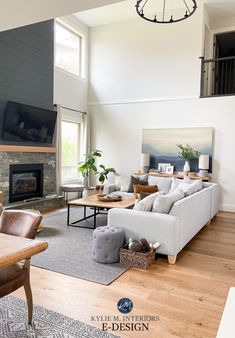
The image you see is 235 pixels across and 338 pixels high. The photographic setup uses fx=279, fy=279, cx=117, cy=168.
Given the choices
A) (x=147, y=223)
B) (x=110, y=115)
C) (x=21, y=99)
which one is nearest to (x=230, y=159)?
(x=110, y=115)

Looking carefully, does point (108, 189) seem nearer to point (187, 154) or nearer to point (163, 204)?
point (187, 154)

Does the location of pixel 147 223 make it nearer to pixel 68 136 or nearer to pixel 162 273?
pixel 162 273

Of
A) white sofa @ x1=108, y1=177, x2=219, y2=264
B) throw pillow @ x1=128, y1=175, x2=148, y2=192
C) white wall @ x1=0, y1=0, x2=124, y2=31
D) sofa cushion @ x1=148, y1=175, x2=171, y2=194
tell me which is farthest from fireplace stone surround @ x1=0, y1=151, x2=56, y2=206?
white wall @ x1=0, y1=0, x2=124, y2=31

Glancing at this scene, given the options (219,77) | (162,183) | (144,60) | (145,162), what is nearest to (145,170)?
(145,162)

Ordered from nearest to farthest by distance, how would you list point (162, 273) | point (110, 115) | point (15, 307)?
1. point (15, 307)
2. point (162, 273)
3. point (110, 115)

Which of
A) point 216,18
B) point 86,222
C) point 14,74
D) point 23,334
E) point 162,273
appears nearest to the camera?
point 23,334

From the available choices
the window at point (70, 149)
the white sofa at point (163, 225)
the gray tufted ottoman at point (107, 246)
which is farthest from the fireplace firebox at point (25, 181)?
the gray tufted ottoman at point (107, 246)

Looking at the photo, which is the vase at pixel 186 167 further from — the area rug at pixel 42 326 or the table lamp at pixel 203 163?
the area rug at pixel 42 326

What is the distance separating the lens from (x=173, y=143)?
7.06 m

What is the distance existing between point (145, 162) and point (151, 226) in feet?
12.7

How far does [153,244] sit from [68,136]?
4992 millimetres

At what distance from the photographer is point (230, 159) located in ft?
21.4

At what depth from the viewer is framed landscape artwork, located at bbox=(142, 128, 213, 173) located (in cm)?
673

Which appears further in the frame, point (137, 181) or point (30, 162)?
point (137, 181)
